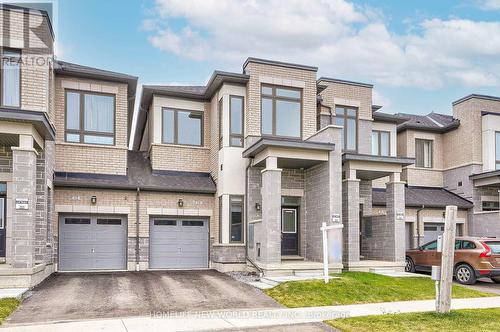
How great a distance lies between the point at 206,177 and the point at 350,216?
226 inches

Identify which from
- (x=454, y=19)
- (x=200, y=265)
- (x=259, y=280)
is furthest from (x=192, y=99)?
(x=454, y=19)

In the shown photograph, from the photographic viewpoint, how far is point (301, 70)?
18.2 metres

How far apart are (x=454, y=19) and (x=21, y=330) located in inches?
954

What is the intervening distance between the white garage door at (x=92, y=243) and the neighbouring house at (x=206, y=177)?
0.04 metres

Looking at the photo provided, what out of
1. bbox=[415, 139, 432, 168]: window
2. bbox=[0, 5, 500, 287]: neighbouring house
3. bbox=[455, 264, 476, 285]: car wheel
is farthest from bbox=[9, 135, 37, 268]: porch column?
bbox=[415, 139, 432, 168]: window

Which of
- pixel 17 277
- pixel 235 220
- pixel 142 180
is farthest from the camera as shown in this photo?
pixel 142 180

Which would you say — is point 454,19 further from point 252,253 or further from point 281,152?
point 252,253

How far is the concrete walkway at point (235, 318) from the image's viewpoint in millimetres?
8648

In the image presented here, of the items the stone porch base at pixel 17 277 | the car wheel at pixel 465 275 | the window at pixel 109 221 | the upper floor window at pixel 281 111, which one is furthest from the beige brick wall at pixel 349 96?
the stone porch base at pixel 17 277

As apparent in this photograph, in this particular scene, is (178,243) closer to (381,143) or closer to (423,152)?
(381,143)

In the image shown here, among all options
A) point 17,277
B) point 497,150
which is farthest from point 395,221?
point 17,277

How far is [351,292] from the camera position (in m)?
12.4

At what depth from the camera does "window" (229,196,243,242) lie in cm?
1720

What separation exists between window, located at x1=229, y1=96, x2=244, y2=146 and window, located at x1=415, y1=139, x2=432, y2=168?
10.9m
